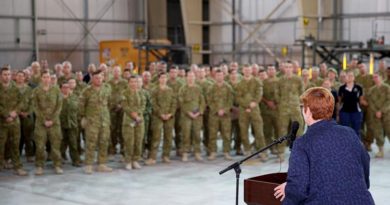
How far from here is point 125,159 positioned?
11219 millimetres

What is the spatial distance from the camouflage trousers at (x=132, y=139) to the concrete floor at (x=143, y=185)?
0.97ft

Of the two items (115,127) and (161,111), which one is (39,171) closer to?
(115,127)

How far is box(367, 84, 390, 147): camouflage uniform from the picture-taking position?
12.2 meters

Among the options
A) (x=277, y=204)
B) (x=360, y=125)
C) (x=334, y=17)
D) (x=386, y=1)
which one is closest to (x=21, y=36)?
(x=334, y=17)

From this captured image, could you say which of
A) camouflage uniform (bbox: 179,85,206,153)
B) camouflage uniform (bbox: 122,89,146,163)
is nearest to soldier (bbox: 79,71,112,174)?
camouflage uniform (bbox: 122,89,146,163)

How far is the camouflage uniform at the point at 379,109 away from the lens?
12164mm

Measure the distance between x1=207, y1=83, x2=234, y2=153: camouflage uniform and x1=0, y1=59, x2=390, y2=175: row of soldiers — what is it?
0.02m

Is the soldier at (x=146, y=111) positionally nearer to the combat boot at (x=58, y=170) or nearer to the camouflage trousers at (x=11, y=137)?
the combat boot at (x=58, y=170)

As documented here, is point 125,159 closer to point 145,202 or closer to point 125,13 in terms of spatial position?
point 145,202

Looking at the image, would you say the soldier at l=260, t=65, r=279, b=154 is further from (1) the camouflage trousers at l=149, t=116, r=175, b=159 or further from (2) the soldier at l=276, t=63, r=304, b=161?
(1) the camouflage trousers at l=149, t=116, r=175, b=159

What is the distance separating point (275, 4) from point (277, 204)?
2153 cm

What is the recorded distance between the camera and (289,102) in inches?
454

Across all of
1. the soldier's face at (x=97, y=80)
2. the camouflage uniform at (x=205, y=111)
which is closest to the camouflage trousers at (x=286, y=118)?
the camouflage uniform at (x=205, y=111)

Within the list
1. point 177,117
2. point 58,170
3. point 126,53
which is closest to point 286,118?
point 177,117
